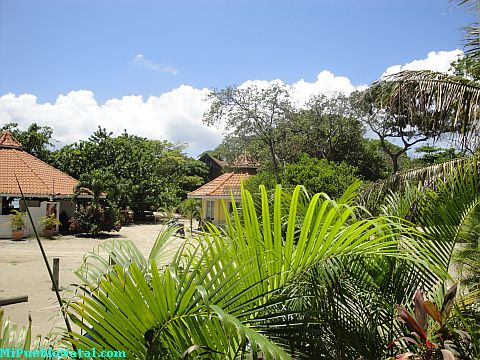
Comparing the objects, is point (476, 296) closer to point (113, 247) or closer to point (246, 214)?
point (246, 214)

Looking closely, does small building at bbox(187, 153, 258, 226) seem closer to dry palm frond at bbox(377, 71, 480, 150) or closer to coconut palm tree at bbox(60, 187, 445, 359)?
dry palm frond at bbox(377, 71, 480, 150)

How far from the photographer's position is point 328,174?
14.1 metres

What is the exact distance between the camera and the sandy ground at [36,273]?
8.27 m

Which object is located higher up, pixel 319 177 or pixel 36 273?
pixel 319 177

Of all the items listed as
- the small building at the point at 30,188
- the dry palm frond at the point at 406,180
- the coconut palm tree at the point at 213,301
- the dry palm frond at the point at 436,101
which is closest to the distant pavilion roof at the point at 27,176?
the small building at the point at 30,188

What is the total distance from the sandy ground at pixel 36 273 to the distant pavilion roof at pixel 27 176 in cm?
276

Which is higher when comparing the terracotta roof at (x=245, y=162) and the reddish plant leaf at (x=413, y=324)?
the terracotta roof at (x=245, y=162)

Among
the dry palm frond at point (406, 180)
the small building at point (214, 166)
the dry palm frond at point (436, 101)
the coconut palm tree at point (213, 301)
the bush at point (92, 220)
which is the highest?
the small building at point (214, 166)

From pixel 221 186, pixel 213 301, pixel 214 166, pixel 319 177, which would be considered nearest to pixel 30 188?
pixel 221 186

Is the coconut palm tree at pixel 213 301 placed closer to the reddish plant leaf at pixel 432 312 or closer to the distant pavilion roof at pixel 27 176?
the reddish plant leaf at pixel 432 312

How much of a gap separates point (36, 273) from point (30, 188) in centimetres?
Answer: 1100

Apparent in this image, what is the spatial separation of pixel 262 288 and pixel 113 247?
935 millimetres

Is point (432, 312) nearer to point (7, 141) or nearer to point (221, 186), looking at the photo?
point (221, 186)

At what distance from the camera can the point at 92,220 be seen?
77.4 feet
